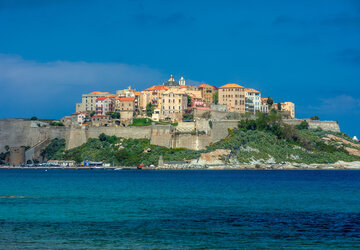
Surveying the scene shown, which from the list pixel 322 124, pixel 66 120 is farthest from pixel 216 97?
pixel 66 120

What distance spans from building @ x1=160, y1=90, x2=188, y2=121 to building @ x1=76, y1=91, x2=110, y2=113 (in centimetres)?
1271

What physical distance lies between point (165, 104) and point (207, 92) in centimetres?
1053

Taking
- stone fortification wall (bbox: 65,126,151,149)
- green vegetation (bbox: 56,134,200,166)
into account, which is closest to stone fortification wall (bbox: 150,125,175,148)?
green vegetation (bbox: 56,134,200,166)

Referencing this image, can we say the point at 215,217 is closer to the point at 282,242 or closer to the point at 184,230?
the point at 184,230

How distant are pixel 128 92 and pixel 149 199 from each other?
51.4 metres

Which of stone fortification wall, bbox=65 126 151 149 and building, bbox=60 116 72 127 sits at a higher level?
building, bbox=60 116 72 127

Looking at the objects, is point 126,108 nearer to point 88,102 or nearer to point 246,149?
point 88,102

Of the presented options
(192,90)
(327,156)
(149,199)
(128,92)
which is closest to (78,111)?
(128,92)

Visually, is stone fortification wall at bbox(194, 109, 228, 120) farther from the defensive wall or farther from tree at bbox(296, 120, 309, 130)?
tree at bbox(296, 120, 309, 130)

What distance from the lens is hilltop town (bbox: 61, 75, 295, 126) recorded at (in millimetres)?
76000

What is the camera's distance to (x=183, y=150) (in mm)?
68562

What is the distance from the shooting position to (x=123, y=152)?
70875 mm

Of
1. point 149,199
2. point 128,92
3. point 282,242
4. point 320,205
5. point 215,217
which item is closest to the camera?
point 282,242

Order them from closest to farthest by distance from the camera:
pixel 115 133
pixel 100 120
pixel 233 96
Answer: pixel 115 133 < pixel 100 120 < pixel 233 96
